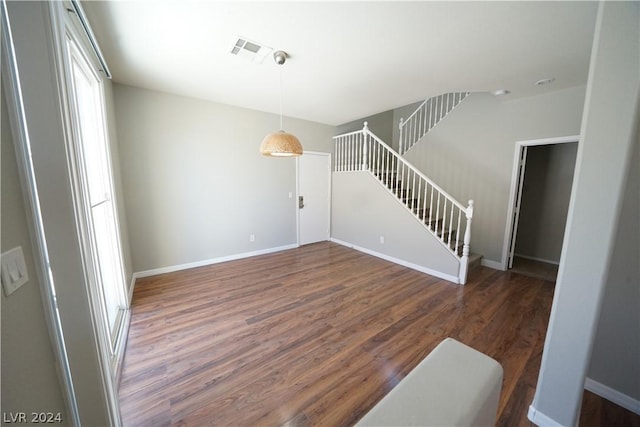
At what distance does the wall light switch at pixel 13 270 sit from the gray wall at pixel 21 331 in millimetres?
19

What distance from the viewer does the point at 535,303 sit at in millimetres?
2693

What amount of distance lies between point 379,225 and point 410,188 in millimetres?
1269

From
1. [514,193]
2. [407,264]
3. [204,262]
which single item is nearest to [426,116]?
[514,193]

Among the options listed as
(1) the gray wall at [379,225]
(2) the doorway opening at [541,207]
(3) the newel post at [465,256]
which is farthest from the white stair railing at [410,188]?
(2) the doorway opening at [541,207]

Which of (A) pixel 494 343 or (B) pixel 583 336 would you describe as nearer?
(B) pixel 583 336

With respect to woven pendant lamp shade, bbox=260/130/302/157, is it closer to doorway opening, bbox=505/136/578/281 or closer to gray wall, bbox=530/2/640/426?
gray wall, bbox=530/2/640/426

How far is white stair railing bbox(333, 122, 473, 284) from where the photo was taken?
3496mm

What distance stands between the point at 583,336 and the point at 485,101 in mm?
3788

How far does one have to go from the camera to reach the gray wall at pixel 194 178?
3115 mm

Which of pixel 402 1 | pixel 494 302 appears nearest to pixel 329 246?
pixel 494 302

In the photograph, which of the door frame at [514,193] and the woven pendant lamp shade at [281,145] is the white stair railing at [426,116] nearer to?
the door frame at [514,193]

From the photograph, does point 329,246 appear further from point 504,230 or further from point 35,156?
point 35,156

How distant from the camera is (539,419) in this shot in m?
1.36

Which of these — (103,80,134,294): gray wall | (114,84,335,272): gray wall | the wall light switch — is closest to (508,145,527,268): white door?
(114,84,335,272): gray wall
